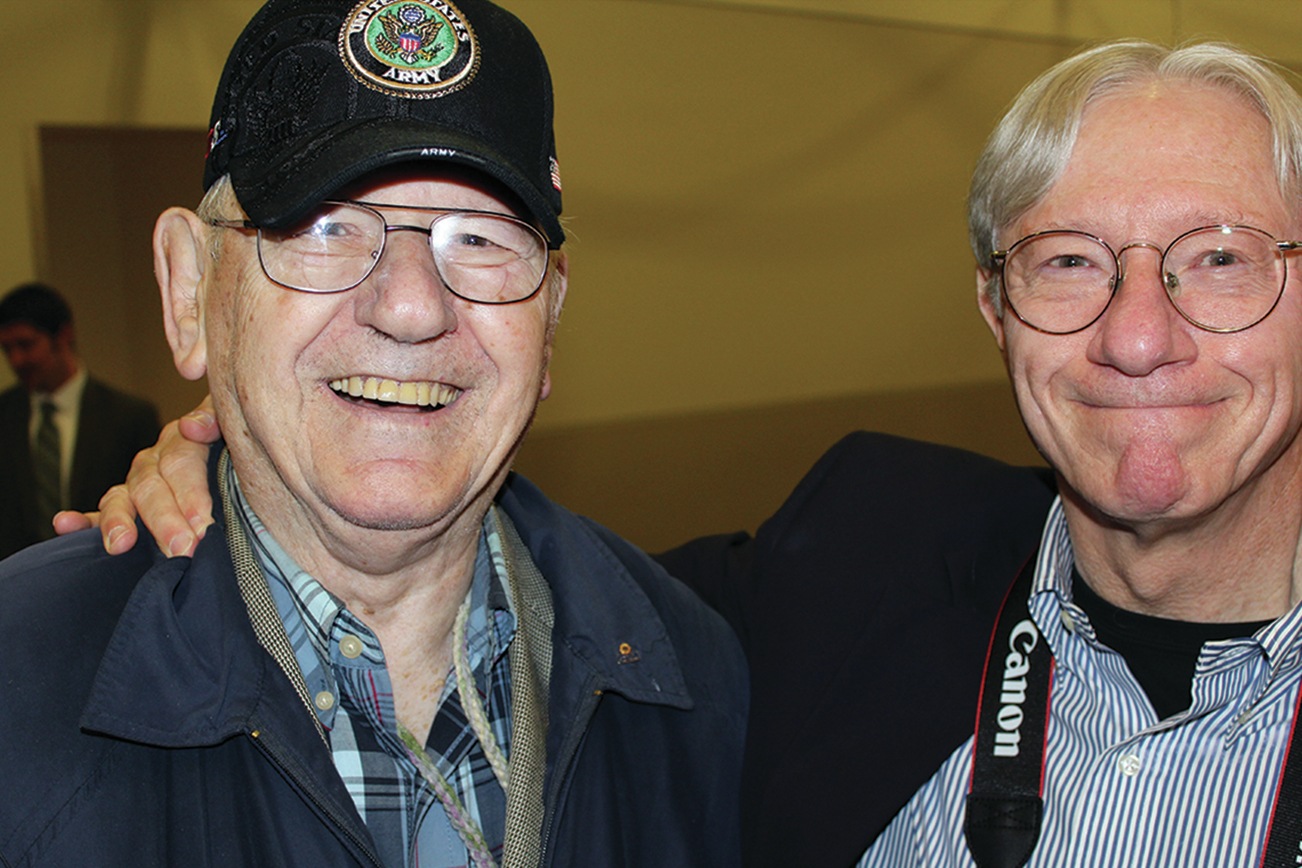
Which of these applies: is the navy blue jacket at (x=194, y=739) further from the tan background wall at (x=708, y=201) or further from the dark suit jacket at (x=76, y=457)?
the tan background wall at (x=708, y=201)

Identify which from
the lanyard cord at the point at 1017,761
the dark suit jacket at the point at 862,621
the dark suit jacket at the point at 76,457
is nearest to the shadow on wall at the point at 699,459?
the dark suit jacket at the point at 76,457

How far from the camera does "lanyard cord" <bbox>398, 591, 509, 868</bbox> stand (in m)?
1.58

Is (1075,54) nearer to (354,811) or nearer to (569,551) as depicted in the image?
(569,551)

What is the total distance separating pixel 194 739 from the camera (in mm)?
1376

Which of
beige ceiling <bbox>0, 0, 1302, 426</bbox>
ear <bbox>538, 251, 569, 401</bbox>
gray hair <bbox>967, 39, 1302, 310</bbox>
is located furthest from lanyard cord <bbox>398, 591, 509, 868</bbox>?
beige ceiling <bbox>0, 0, 1302, 426</bbox>

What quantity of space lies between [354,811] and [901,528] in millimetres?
1128

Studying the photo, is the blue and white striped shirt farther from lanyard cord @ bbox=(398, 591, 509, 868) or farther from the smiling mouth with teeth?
the smiling mouth with teeth

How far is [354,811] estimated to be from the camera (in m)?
1.44

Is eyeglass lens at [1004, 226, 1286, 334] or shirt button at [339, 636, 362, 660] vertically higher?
eyeglass lens at [1004, 226, 1286, 334]

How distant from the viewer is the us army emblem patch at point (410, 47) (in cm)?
150

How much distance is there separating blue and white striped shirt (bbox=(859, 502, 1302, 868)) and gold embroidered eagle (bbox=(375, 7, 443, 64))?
136 cm

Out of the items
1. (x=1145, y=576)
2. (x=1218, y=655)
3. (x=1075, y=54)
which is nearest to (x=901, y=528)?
(x=1145, y=576)

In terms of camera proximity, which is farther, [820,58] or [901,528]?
[820,58]

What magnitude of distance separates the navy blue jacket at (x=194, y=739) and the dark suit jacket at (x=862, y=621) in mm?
233
